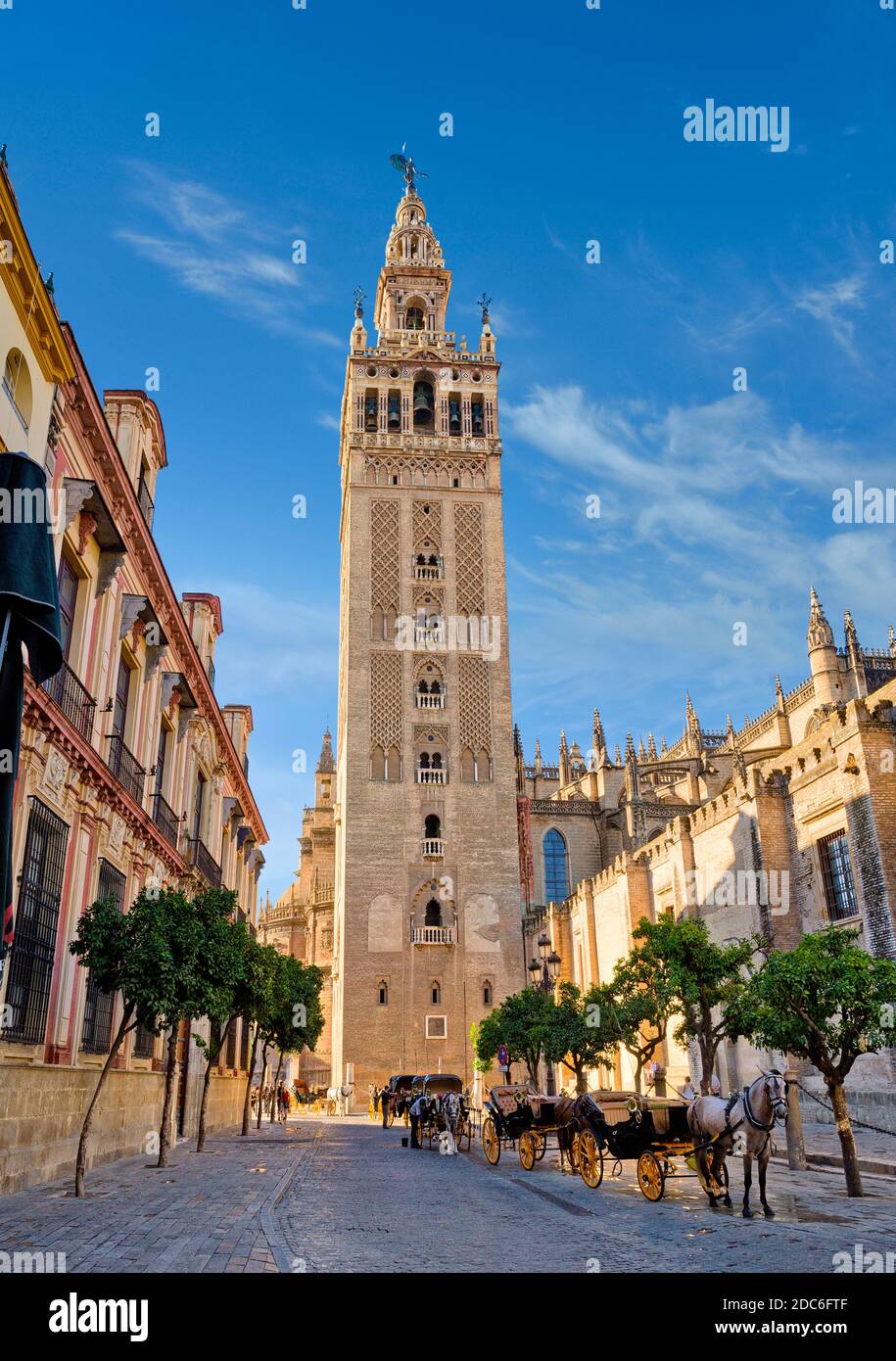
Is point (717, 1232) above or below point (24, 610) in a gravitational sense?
below

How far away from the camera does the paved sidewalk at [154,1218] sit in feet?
22.7

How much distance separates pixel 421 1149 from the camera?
69.1ft

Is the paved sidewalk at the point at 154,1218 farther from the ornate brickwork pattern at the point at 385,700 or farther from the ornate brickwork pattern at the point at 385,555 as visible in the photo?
the ornate brickwork pattern at the point at 385,555

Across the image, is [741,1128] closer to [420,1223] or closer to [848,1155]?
[848,1155]

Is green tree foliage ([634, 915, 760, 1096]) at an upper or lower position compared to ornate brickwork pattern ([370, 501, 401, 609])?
lower

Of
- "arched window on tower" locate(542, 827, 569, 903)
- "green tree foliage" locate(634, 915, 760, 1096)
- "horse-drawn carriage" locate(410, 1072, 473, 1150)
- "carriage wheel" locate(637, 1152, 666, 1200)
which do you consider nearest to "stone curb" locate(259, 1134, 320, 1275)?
"carriage wheel" locate(637, 1152, 666, 1200)

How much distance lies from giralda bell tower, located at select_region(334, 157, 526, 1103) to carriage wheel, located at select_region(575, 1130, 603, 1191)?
99.1 ft

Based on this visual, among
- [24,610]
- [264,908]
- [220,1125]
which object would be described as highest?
[264,908]

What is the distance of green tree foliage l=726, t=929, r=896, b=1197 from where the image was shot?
37.2 ft

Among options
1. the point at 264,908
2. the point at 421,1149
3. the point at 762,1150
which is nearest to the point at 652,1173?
the point at 762,1150

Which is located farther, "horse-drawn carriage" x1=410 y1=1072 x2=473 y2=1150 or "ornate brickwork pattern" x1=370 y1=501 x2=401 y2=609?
"ornate brickwork pattern" x1=370 y1=501 x2=401 y2=609

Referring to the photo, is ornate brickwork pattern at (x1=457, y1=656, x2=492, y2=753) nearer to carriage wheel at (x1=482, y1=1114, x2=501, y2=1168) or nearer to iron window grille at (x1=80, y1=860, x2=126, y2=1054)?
carriage wheel at (x1=482, y1=1114, x2=501, y2=1168)

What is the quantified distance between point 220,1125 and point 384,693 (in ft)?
72.9
